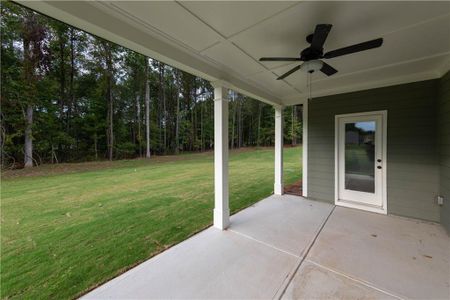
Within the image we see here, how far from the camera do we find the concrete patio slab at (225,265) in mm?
1690

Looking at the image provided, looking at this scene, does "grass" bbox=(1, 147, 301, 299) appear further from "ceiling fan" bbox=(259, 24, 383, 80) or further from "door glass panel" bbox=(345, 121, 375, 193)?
"ceiling fan" bbox=(259, 24, 383, 80)

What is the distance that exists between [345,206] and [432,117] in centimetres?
203

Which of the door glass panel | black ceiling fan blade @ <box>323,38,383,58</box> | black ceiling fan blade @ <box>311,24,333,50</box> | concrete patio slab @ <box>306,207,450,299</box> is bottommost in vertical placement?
concrete patio slab @ <box>306,207,450,299</box>

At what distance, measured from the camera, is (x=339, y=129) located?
12.7 ft

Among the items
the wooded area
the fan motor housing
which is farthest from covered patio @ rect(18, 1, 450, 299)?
the wooded area

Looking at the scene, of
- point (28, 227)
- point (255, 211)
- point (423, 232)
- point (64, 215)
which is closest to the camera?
point (423, 232)

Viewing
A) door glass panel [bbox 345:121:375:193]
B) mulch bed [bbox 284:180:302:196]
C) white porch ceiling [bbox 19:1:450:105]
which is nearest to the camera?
white porch ceiling [bbox 19:1:450:105]

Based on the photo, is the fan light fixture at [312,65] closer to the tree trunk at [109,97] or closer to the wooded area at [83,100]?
the wooded area at [83,100]

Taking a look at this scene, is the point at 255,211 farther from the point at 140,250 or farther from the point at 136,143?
the point at 136,143

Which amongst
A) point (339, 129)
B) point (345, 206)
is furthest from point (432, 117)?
point (345, 206)

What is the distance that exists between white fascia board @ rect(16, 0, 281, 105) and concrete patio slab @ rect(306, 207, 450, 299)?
2.68 metres

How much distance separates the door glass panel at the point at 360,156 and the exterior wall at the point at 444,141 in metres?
0.84

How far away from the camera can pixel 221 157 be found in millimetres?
2893

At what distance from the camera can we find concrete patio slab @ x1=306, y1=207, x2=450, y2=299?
175 centimetres
